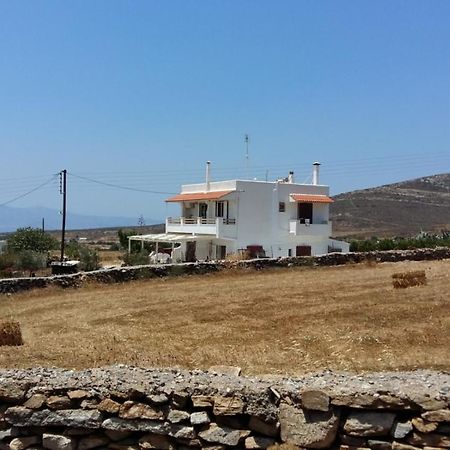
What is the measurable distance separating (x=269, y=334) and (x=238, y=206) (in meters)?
30.6

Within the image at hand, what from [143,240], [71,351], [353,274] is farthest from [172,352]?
[143,240]

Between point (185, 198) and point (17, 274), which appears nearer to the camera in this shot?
point (17, 274)

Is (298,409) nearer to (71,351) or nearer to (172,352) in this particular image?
(172,352)

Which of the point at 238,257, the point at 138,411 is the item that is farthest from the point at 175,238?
the point at 138,411

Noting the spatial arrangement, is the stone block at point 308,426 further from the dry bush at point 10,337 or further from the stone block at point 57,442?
the dry bush at point 10,337

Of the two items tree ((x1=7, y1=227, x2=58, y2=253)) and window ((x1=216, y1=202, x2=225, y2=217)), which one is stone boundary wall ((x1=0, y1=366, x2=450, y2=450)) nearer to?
window ((x1=216, y1=202, x2=225, y2=217))

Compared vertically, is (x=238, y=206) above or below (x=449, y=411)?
above

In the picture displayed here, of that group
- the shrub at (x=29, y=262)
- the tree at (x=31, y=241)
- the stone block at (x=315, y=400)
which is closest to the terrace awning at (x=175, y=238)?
the tree at (x=31, y=241)

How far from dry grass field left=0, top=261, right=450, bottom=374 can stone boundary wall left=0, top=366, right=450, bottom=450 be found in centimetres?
274

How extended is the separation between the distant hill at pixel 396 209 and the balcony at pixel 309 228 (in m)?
34.9

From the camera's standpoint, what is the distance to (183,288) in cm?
2050

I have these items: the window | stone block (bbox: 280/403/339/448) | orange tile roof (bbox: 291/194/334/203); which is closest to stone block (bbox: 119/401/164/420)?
stone block (bbox: 280/403/339/448)

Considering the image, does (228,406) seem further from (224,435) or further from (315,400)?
(315,400)

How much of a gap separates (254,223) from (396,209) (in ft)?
200
